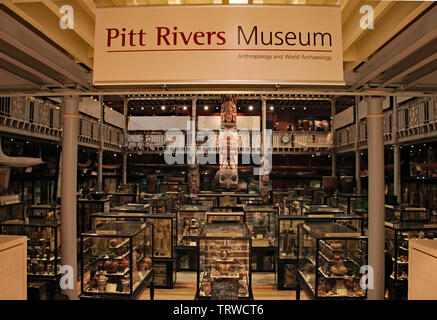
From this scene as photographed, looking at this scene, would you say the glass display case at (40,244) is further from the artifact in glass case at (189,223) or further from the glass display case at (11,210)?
the artifact in glass case at (189,223)

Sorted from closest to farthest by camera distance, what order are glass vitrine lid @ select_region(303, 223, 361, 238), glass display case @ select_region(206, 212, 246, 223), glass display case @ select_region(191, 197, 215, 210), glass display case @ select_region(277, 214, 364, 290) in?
glass vitrine lid @ select_region(303, 223, 361, 238) → glass display case @ select_region(277, 214, 364, 290) → glass display case @ select_region(206, 212, 246, 223) → glass display case @ select_region(191, 197, 215, 210)

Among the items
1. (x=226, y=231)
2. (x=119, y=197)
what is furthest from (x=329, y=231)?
(x=119, y=197)

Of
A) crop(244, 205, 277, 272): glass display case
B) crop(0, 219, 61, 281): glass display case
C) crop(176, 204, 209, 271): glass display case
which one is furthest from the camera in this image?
crop(176, 204, 209, 271): glass display case

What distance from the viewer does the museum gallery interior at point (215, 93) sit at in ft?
7.68

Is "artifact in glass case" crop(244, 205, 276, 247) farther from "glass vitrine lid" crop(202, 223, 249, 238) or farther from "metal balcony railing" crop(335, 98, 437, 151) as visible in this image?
"metal balcony railing" crop(335, 98, 437, 151)

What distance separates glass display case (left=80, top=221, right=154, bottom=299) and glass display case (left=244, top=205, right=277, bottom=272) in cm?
341

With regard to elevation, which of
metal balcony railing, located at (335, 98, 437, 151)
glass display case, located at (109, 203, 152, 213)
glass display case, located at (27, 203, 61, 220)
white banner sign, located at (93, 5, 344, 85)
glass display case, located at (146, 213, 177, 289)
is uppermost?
metal balcony railing, located at (335, 98, 437, 151)

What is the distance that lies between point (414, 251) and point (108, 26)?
2.76 meters

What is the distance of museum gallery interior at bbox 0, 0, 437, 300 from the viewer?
7.68ft

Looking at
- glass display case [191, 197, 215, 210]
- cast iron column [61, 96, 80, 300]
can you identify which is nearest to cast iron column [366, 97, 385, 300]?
cast iron column [61, 96, 80, 300]

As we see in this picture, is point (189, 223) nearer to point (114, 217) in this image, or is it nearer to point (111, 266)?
point (114, 217)

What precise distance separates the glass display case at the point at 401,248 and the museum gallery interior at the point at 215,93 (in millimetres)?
31

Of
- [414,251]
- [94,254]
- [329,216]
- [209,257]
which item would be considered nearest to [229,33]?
[414,251]

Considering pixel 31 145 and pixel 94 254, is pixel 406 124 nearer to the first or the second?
pixel 94 254
